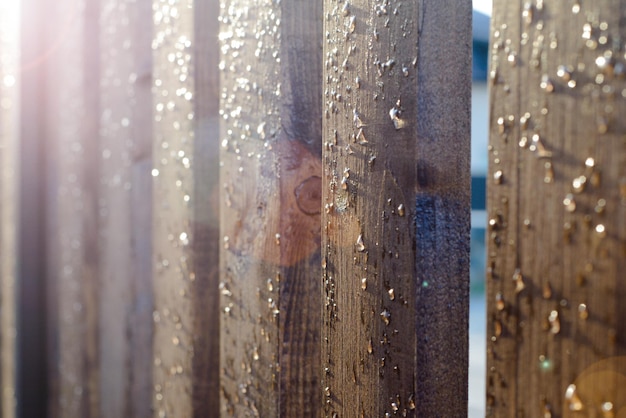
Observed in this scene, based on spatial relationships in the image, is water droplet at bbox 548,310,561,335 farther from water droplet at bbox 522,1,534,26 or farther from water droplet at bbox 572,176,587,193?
water droplet at bbox 522,1,534,26

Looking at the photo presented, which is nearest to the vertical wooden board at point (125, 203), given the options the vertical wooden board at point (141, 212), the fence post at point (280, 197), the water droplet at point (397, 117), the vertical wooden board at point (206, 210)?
the vertical wooden board at point (141, 212)

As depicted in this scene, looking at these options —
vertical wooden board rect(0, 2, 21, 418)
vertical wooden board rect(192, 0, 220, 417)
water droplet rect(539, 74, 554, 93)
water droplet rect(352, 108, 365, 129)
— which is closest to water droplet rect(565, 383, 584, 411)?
water droplet rect(539, 74, 554, 93)

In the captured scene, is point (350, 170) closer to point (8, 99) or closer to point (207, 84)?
point (207, 84)

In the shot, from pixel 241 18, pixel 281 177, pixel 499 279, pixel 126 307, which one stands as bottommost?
pixel 126 307

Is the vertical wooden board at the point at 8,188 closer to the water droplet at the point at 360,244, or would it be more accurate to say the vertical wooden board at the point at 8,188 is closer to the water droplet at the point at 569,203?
the water droplet at the point at 360,244

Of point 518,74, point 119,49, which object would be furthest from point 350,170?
point 119,49

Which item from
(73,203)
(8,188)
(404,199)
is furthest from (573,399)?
(8,188)
